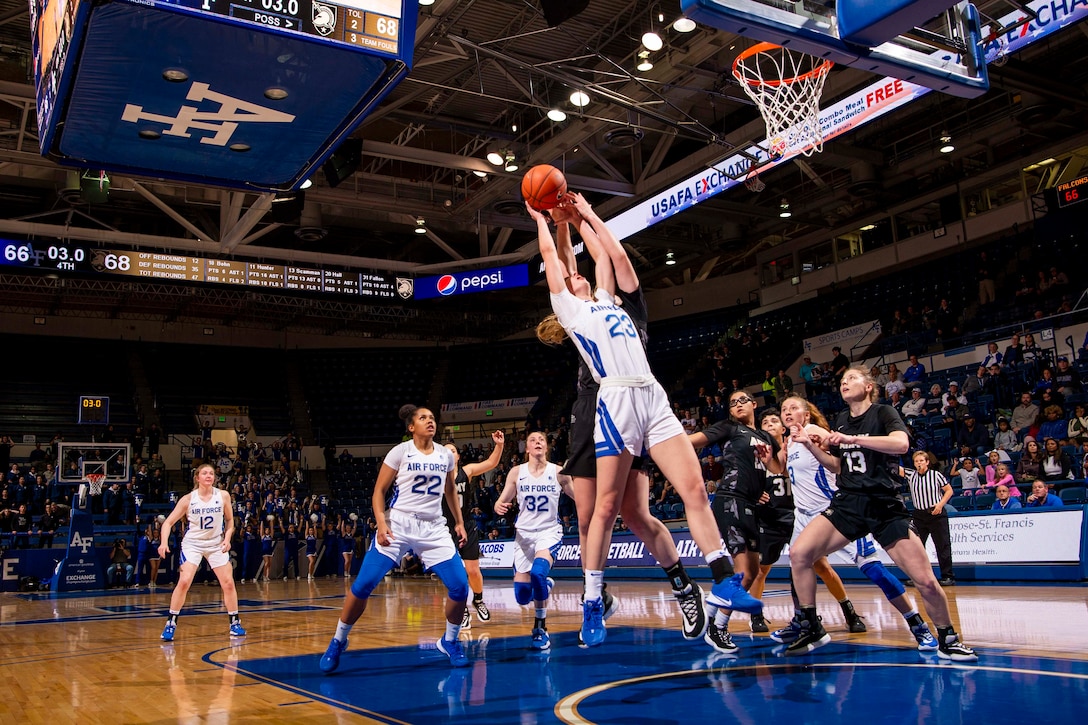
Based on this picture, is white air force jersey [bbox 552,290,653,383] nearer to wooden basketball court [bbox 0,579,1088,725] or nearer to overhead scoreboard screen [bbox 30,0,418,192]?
wooden basketball court [bbox 0,579,1088,725]

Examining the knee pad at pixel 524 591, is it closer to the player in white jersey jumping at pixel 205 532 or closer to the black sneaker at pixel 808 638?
the black sneaker at pixel 808 638

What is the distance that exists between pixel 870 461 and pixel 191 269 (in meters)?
19.2

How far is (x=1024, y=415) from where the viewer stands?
15664 millimetres

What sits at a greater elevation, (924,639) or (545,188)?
(545,188)

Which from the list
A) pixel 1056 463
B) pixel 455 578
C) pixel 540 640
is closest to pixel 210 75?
pixel 455 578

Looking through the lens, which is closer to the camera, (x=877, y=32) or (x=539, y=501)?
(x=877, y=32)

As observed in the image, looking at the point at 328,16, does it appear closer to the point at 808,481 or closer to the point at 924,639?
the point at 808,481

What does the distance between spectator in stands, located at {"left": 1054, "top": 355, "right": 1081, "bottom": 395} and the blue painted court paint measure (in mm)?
11359

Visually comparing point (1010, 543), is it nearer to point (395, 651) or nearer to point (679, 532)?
point (679, 532)

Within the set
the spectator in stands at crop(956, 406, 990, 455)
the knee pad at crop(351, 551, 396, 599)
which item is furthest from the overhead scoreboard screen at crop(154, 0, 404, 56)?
the spectator in stands at crop(956, 406, 990, 455)

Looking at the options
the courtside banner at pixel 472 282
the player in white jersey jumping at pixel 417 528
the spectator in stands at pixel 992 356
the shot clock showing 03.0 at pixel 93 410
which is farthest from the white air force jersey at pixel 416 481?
the shot clock showing 03.0 at pixel 93 410

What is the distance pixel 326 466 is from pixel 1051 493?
25.1 m

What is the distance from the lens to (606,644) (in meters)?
7.28

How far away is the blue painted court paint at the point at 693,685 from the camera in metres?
4.22
